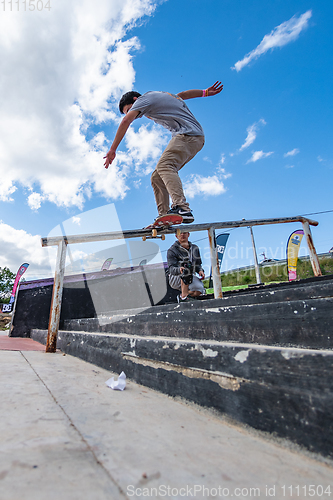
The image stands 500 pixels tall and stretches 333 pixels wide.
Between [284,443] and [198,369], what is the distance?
0.37 metres

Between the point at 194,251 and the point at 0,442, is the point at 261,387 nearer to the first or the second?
the point at 0,442

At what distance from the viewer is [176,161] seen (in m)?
2.70

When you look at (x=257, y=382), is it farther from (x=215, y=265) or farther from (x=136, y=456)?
(x=215, y=265)

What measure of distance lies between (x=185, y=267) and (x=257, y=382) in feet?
9.44

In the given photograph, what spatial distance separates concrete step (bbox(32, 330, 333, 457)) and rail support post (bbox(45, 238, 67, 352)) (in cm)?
152

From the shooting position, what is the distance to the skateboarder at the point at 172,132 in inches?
102

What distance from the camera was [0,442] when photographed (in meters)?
0.65

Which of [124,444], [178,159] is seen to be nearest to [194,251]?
[178,159]

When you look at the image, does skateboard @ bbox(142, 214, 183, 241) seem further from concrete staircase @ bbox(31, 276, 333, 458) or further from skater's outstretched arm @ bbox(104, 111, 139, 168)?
concrete staircase @ bbox(31, 276, 333, 458)

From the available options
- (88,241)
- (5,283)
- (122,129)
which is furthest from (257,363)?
(5,283)

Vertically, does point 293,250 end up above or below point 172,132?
below

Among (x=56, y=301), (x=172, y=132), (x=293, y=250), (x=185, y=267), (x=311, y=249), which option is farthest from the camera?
(x=293, y=250)

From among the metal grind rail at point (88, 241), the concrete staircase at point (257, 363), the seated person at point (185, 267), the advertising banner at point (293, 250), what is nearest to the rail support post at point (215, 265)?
the metal grind rail at point (88, 241)

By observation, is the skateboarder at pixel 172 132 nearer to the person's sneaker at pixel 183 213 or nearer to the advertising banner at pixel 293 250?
the person's sneaker at pixel 183 213
